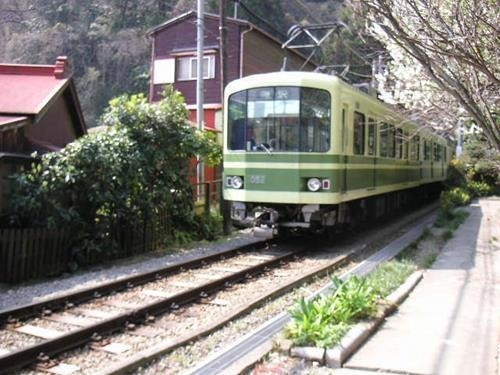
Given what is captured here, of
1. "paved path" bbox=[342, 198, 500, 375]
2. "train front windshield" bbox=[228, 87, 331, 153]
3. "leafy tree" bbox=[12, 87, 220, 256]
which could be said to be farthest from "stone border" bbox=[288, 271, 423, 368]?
"leafy tree" bbox=[12, 87, 220, 256]

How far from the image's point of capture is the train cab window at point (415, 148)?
17734mm

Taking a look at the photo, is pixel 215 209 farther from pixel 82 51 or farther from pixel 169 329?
pixel 82 51

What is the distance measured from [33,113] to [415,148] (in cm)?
1139

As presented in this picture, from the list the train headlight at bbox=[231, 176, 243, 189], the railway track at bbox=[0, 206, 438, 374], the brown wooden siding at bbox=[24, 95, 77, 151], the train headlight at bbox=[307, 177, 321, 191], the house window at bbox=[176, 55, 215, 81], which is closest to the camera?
the railway track at bbox=[0, 206, 438, 374]

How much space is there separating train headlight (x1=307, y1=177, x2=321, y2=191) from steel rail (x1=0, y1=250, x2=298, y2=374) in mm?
2427

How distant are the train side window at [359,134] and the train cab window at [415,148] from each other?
570 cm

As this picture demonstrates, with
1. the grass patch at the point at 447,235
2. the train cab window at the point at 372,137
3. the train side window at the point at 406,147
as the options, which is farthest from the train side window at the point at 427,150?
the grass patch at the point at 447,235

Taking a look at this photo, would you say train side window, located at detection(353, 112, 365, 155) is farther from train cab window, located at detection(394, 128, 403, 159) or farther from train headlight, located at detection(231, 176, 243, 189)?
train cab window, located at detection(394, 128, 403, 159)

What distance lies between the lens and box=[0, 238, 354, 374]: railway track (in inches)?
205

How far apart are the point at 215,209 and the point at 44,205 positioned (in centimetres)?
643

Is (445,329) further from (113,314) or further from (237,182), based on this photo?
(237,182)

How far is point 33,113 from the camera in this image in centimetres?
1185

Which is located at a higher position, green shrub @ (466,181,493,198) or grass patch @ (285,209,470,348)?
green shrub @ (466,181,493,198)

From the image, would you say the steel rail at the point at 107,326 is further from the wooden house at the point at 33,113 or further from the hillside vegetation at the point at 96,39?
the hillside vegetation at the point at 96,39
